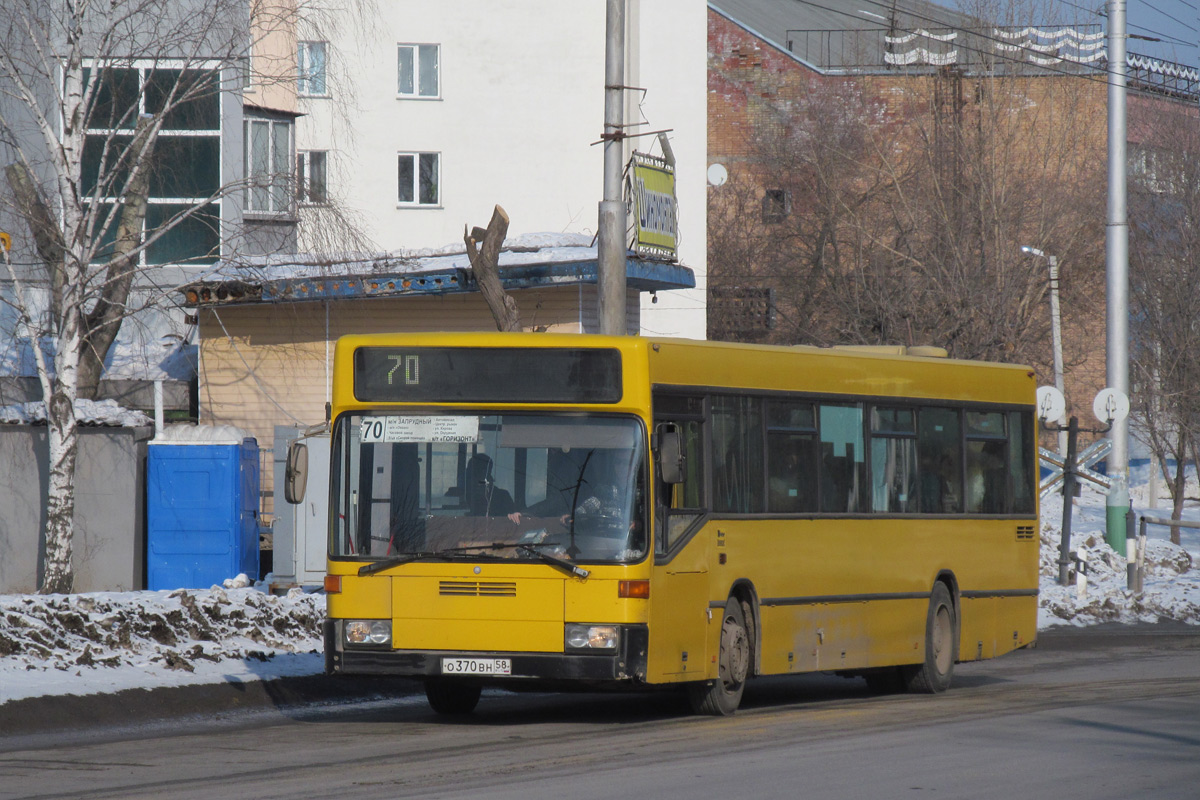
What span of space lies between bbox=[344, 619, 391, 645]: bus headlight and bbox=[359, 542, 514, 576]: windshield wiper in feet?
1.05

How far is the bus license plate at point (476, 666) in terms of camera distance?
1098cm

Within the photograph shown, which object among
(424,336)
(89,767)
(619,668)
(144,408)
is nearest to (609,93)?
(424,336)

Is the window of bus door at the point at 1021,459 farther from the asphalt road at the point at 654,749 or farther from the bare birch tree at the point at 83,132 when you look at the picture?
the bare birch tree at the point at 83,132

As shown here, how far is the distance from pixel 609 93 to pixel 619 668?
7524mm

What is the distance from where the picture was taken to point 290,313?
86.4 ft

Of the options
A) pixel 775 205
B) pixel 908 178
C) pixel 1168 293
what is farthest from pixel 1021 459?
pixel 775 205

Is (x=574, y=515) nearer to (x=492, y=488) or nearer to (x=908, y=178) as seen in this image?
(x=492, y=488)

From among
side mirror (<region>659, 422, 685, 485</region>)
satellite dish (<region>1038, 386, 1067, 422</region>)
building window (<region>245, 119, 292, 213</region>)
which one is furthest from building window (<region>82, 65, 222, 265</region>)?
satellite dish (<region>1038, 386, 1067, 422</region>)

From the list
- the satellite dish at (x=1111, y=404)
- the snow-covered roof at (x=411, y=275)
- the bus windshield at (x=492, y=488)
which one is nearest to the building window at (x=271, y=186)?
the snow-covered roof at (x=411, y=275)

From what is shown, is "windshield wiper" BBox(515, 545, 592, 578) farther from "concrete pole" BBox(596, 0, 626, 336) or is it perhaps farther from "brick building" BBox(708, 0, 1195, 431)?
"brick building" BBox(708, 0, 1195, 431)

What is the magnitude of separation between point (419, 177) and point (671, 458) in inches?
1219

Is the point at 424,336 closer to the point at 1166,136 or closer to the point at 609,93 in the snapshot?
the point at 609,93

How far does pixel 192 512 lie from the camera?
67.8 feet

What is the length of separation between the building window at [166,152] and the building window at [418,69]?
595 inches
